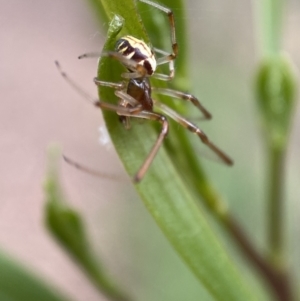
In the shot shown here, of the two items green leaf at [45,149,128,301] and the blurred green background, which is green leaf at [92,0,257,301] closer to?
green leaf at [45,149,128,301]

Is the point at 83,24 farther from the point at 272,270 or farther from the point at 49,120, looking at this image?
the point at 272,270

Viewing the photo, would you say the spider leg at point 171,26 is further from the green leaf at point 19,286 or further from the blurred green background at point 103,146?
the blurred green background at point 103,146

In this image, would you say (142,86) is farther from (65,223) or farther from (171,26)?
(65,223)

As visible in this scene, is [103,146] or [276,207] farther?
[103,146]

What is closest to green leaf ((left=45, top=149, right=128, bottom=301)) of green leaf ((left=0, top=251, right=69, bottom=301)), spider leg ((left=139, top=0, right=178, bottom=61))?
green leaf ((left=0, top=251, right=69, bottom=301))

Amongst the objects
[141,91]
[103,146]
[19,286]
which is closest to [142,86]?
[141,91]

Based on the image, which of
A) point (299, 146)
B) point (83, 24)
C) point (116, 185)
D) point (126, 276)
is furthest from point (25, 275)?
point (83, 24)

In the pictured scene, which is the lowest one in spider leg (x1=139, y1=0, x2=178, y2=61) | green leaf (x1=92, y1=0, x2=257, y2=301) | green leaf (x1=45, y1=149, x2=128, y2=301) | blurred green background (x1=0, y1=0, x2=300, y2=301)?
blurred green background (x1=0, y1=0, x2=300, y2=301)
